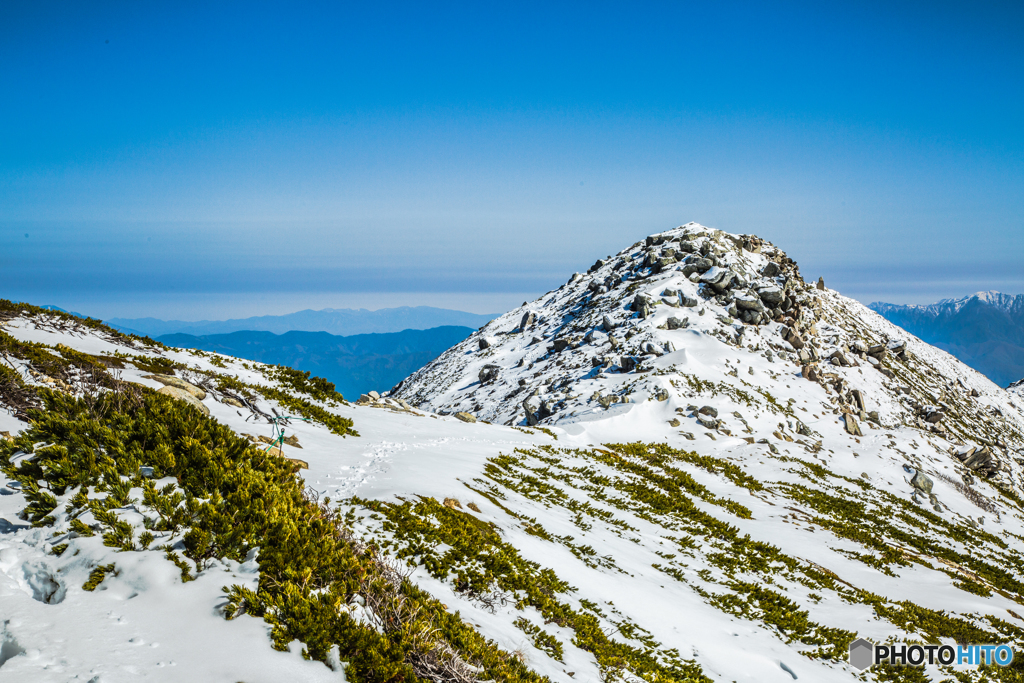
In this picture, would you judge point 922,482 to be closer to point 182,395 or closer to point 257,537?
point 257,537

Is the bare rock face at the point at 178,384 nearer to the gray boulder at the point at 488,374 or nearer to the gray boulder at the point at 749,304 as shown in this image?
the gray boulder at the point at 488,374

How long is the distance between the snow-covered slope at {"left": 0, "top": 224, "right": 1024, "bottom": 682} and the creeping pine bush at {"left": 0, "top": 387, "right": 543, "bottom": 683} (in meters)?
0.23

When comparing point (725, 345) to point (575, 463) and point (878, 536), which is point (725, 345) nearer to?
point (878, 536)

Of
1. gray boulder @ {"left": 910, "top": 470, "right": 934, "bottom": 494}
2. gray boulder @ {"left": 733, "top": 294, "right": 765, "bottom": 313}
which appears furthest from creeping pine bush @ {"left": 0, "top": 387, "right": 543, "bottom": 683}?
gray boulder @ {"left": 733, "top": 294, "right": 765, "bottom": 313}

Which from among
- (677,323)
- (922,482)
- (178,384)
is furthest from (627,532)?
(677,323)

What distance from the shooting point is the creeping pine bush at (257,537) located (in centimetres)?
548

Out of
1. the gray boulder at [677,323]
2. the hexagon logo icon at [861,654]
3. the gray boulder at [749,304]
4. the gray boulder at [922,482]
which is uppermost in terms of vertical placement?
the gray boulder at [749,304]

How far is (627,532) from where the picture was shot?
Answer: 17.2m

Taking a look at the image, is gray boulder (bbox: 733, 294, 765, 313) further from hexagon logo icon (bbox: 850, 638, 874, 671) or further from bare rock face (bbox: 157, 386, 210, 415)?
bare rock face (bbox: 157, 386, 210, 415)

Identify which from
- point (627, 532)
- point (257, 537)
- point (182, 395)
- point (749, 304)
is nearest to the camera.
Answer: point (257, 537)

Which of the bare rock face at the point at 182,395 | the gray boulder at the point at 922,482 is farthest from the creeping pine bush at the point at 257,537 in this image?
the gray boulder at the point at 922,482

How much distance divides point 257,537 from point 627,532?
548 inches

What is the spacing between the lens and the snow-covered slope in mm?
5574

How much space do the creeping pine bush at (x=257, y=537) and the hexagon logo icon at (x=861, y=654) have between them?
10.7 meters
